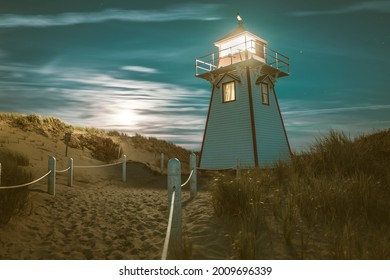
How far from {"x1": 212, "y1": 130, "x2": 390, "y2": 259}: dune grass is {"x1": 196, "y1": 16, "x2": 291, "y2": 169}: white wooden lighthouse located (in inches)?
306

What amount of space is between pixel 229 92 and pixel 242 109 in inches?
65.1

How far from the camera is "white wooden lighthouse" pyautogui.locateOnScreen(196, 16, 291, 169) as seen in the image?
571 inches

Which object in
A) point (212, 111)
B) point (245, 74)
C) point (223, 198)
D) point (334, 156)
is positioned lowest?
point (223, 198)

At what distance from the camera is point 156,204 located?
24.3ft

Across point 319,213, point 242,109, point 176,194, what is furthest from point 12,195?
point 242,109

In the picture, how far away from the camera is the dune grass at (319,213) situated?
346 cm

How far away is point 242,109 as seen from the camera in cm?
1501

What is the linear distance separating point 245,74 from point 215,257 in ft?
43.0

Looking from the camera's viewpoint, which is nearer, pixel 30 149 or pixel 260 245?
pixel 260 245

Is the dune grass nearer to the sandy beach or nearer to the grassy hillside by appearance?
the sandy beach

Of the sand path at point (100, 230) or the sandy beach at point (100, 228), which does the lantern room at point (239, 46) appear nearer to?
the sandy beach at point (100, 228)

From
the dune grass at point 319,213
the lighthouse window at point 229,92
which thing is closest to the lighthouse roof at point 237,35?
the lighthouse window at point 229,92
